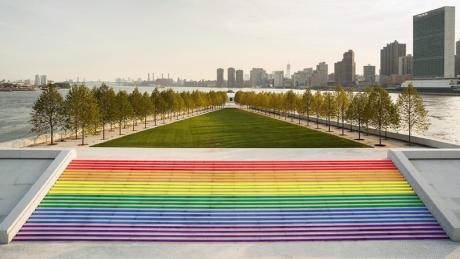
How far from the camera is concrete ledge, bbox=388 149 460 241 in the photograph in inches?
823

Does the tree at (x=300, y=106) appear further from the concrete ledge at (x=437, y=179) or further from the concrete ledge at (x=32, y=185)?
the concrete ledge at (x=32, y=185)

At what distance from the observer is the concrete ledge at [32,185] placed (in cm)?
1992

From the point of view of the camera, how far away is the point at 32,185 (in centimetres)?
2388

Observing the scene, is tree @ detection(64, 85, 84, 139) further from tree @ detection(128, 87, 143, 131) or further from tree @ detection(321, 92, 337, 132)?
tree @ detection(321, 92, 337, 132)

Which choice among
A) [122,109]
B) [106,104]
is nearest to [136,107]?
[106,104]

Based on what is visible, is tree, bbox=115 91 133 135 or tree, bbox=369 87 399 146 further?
tree, bbox=115 91 133 135

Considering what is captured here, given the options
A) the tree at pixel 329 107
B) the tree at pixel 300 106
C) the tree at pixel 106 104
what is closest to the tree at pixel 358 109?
the tree at pixel 329 107

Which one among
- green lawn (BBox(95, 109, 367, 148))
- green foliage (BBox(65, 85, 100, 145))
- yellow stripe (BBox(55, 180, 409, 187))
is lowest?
yellow stripe (BBox(55, 180, 409, 187))

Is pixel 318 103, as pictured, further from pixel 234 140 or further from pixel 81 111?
pixel 81 111

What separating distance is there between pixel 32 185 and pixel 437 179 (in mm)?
23592

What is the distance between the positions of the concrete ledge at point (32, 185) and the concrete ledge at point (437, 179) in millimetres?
20918

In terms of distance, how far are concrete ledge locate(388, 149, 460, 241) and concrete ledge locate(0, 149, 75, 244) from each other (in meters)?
20.9

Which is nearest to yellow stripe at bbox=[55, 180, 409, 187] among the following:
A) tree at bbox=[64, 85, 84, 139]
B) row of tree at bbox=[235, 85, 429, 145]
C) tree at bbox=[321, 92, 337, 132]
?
row of tree at bbox=[235, 85, 429, 145]

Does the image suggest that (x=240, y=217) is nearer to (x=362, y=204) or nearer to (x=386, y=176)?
(x=362, y=204)
